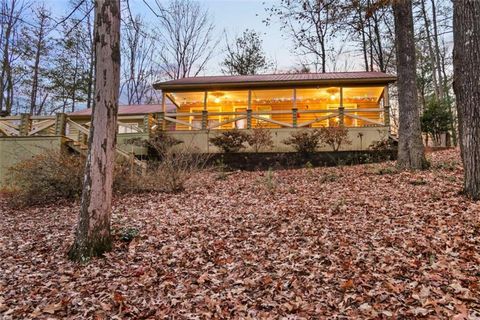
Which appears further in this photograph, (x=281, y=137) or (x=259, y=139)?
(x=281, y=137)

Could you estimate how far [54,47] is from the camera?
1981cm

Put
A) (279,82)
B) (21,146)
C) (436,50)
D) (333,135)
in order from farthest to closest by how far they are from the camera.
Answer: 1. (436,50)
2. (279,82)
3. (333,135)
4. (21,146)

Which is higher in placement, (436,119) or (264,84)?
(264,84)

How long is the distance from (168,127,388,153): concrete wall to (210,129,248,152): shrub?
24.2 inches

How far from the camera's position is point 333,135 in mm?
11164

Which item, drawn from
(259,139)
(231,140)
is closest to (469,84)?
(259,139)

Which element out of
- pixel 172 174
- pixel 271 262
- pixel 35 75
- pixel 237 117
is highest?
pixel 35 75

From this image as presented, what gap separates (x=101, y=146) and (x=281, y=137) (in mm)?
9138

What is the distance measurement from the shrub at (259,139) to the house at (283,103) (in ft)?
1.95

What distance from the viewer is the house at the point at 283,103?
1236 cm

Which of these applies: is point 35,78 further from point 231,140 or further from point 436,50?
point 436,50

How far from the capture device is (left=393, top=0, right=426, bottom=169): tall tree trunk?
7977mm

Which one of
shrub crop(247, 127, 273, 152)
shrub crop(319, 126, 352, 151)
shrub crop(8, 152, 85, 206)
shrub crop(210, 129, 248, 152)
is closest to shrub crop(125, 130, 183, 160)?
shrub crop(210, 129, 248, 152)

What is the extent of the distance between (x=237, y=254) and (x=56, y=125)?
9.88 meters
